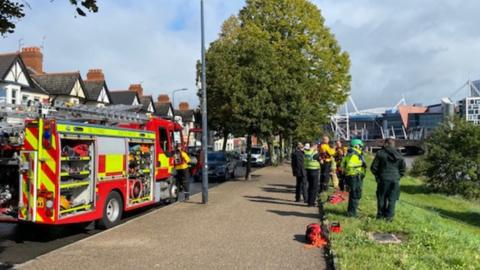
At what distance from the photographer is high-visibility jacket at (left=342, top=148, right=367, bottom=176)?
11.4 metres

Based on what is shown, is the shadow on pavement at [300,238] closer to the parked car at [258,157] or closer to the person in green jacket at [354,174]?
the person in green jacket at [354,174]

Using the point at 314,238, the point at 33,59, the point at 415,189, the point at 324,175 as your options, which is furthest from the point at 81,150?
the point at 33,59

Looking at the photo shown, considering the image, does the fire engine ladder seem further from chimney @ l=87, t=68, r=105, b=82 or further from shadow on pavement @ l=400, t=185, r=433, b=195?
chimney @ l=87, t=68, r=105, b=82

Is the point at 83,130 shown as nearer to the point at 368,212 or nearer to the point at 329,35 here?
the point at 368,212

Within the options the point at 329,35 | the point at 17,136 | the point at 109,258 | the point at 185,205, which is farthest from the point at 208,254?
the point at 329,35

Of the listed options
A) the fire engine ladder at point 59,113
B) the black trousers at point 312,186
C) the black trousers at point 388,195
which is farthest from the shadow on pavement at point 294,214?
the fire engine ladder at point 59,113

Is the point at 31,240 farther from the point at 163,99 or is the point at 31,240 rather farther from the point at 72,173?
the point at 163,99

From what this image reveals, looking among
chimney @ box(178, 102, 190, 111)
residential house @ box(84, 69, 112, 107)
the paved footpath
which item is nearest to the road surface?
the paved footpath

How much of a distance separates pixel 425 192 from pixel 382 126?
154441 mm

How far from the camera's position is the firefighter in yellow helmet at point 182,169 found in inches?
616

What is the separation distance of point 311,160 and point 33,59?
36959 millimetres

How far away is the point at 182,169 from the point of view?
15.8 meters

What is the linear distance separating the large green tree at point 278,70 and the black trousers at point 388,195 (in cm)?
1231

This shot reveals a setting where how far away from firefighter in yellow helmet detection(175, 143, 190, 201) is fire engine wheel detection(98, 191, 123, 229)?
401 centimetres
